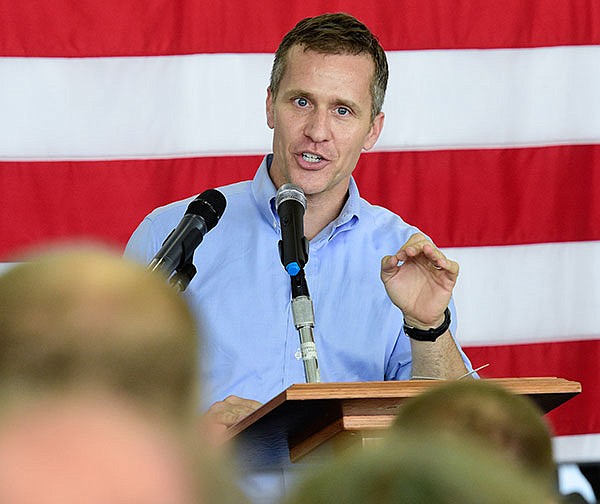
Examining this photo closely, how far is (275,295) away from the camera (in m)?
2.31

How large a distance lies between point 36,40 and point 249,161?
667 millimetres

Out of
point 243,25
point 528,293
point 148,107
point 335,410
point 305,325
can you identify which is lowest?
point 335,410

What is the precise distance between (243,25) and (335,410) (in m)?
1.90

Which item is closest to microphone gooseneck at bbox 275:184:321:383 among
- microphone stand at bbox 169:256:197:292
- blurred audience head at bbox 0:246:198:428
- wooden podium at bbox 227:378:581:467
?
wooden podium at bbox 227:378:581:467

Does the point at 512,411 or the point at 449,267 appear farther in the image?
the point at 449,267

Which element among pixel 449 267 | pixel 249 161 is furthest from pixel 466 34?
pixel 449 267

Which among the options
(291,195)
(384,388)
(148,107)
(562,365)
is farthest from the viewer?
(562,365)

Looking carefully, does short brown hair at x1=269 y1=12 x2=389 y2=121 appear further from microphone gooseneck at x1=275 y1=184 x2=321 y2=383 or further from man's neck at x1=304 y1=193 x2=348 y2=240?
microphone gooseneck at x1=275 y1=184 x2=321 y2=383

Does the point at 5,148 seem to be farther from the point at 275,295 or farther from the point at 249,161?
the point at 275,295

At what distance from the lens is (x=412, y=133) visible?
3242 mm

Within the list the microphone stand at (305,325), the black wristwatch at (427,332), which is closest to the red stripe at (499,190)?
the black wristwatch at (427,332)

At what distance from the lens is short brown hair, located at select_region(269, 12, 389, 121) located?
7.93 feet

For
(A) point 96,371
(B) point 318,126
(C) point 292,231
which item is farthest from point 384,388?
(A) point 96,371

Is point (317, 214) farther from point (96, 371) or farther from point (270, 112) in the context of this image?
point (96, 371)
